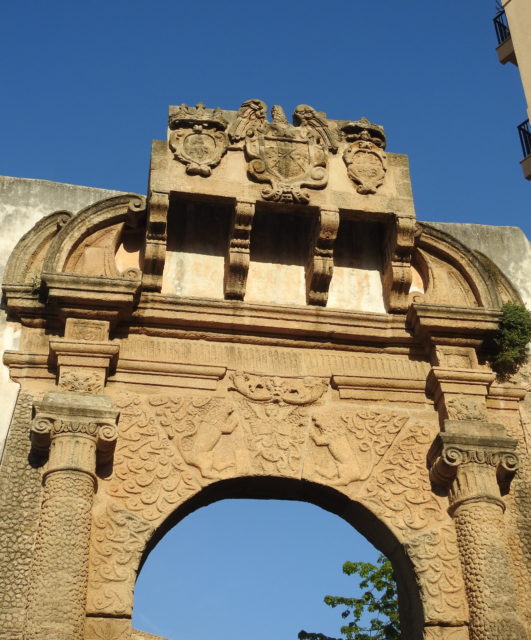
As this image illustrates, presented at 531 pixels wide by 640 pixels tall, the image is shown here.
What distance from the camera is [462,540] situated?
6609mm

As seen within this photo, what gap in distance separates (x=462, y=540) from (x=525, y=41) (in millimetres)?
6765

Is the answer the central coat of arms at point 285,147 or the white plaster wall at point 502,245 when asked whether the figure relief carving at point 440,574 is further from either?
the central coat of arms at point 285,147

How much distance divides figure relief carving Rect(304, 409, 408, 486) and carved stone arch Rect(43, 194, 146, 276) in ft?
6.70

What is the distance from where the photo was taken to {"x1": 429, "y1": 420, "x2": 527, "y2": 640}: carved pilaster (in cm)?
621

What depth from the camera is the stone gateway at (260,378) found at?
6.36 meters

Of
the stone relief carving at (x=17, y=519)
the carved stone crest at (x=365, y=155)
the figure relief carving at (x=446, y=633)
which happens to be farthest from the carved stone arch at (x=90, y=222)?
the figure relief carving at (x=446, y=633)

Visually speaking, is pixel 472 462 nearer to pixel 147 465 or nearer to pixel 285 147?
pixel 147 465

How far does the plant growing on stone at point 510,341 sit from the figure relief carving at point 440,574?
1486 millimetres

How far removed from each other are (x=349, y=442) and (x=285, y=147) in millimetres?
2422

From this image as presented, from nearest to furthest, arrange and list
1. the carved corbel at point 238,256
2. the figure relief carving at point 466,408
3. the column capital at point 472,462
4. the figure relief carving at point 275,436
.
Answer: the column capital at point 472,462 → the figure relief carving at point 275,436 → the figure relief carving at point 466,408 → the carved corbel at point 238,256

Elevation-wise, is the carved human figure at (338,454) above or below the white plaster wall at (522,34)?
below

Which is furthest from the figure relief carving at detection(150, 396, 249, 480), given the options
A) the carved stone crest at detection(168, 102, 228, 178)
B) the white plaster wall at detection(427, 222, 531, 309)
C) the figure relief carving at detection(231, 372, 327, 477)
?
the white plaster wall at detection(427, 222, 531, 309)

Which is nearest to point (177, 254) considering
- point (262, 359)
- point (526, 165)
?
point (262, 359)

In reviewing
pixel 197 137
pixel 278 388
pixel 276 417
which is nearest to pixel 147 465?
pixel 276 417
